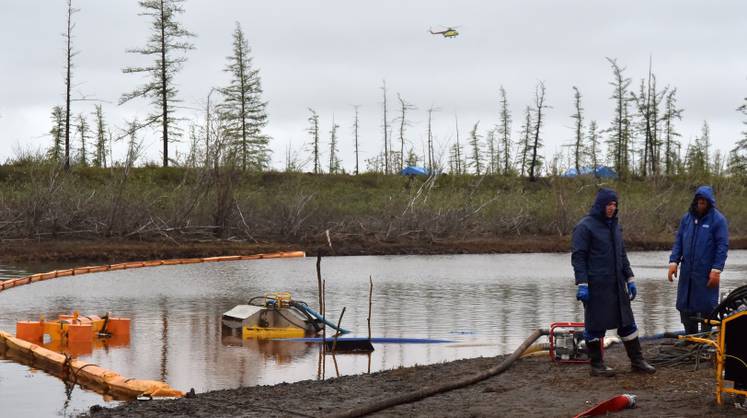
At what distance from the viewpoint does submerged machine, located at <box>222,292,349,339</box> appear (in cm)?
1515

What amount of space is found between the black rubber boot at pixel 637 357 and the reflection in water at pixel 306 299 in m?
3.59

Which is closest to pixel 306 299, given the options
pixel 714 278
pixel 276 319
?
pixel 276 319

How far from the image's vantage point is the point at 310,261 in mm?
32125

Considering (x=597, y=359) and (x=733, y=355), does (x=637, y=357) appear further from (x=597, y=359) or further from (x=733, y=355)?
(x=733, y=355)

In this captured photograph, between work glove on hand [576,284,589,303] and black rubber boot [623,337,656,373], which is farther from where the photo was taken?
black rubber boot [623,337,656,373]

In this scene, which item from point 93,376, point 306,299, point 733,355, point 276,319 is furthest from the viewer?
point 306,299

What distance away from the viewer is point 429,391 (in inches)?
373

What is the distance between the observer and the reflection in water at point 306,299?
40.3 feet

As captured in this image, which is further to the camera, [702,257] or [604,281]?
[702,257]

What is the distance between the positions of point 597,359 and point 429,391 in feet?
5.62

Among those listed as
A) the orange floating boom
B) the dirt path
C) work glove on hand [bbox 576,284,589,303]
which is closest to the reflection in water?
the orange floating boom

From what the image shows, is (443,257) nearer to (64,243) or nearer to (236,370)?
(64,243)

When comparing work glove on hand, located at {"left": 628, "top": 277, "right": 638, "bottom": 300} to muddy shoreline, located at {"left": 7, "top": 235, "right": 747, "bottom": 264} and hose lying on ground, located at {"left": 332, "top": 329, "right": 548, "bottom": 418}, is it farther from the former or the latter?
muddy shoreline, located at {"left": 7, "top": 235, "right": 747, "bottom": 264}

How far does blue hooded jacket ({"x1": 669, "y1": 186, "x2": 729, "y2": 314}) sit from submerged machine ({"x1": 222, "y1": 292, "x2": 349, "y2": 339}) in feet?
19.1
